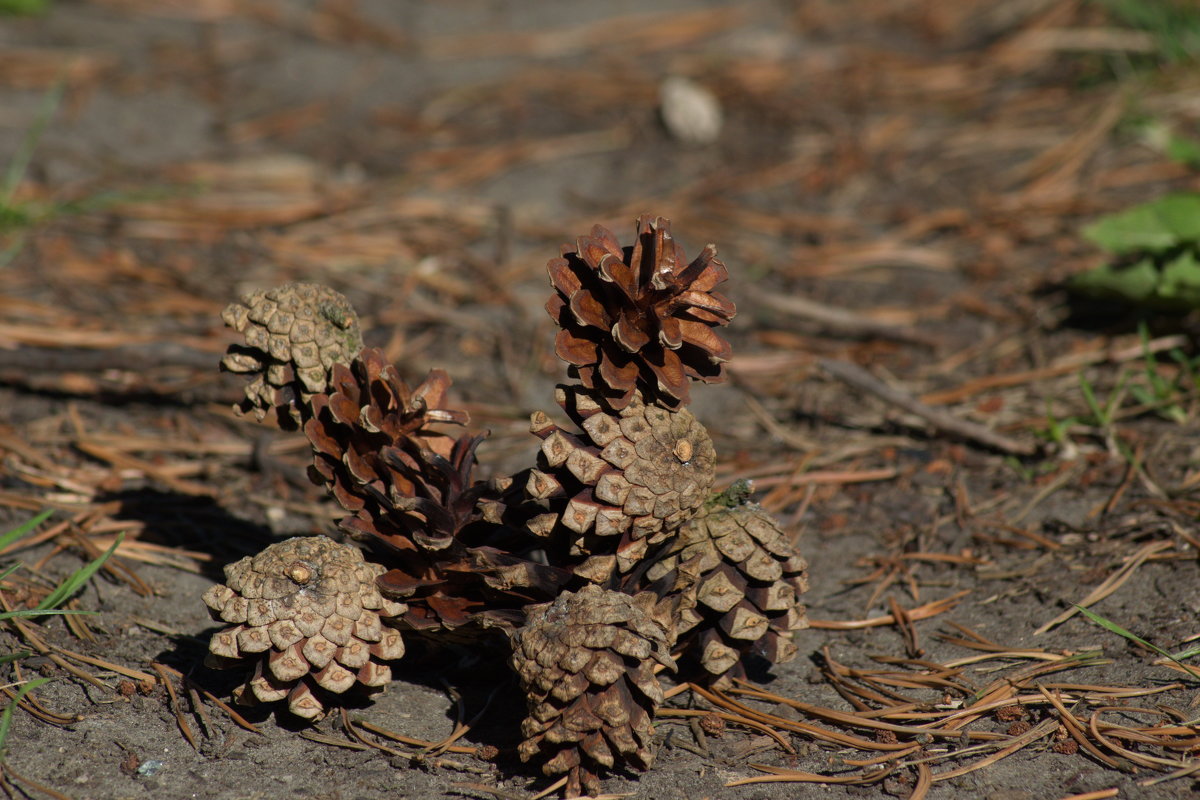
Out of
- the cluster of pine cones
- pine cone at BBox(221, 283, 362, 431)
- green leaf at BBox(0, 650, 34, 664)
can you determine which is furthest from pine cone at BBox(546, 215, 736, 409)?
green leaf at BBox(0, 650, 34, 664)

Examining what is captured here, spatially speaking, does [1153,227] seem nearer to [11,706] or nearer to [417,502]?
[417,502]

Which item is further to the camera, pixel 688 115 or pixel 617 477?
pixel 688 115

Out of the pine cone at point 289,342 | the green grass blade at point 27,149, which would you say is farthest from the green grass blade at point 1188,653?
the green grass blade at point 27,149

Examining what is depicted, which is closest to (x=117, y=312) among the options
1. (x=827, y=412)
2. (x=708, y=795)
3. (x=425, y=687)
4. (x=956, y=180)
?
(x=425, y=687)

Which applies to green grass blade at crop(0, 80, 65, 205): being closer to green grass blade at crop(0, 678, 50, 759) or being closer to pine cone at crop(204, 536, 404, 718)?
green grass blade at crop(0, 678, 50, 759)

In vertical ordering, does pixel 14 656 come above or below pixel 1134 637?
above

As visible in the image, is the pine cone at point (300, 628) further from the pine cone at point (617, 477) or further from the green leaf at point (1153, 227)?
the green leaf at point (1153, 227)

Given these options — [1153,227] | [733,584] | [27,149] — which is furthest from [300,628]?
[27,149]
